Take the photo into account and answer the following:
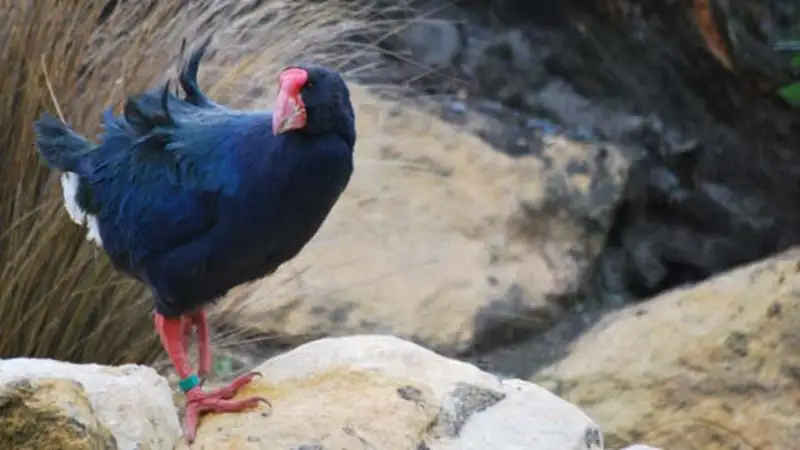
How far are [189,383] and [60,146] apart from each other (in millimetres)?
481

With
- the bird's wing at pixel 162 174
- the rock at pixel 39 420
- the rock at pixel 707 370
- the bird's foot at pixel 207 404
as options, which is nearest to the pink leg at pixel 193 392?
the bird's foot at pixel 207 404

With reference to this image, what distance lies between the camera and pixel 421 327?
318 cm

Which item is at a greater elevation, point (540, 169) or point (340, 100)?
point (340, 100)

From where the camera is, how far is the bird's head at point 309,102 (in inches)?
68.3

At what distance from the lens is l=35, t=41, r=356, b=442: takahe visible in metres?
1.78

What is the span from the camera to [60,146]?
2.18 meters

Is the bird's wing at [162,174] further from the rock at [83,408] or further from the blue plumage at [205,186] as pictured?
the rock at [83,408]

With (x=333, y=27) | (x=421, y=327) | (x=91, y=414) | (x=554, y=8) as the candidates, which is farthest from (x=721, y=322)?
(x=91, y=414)

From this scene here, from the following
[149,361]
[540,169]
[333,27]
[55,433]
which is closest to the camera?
[55,433]

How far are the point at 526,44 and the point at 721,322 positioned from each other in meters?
1.29

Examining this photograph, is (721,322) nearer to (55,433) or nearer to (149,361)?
(149,361)

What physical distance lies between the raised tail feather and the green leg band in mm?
394

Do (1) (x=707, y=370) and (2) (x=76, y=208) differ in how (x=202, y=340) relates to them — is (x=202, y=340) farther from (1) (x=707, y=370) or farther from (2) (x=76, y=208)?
(1) (x=707, y=370)

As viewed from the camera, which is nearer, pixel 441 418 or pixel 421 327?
pixel 441 418
